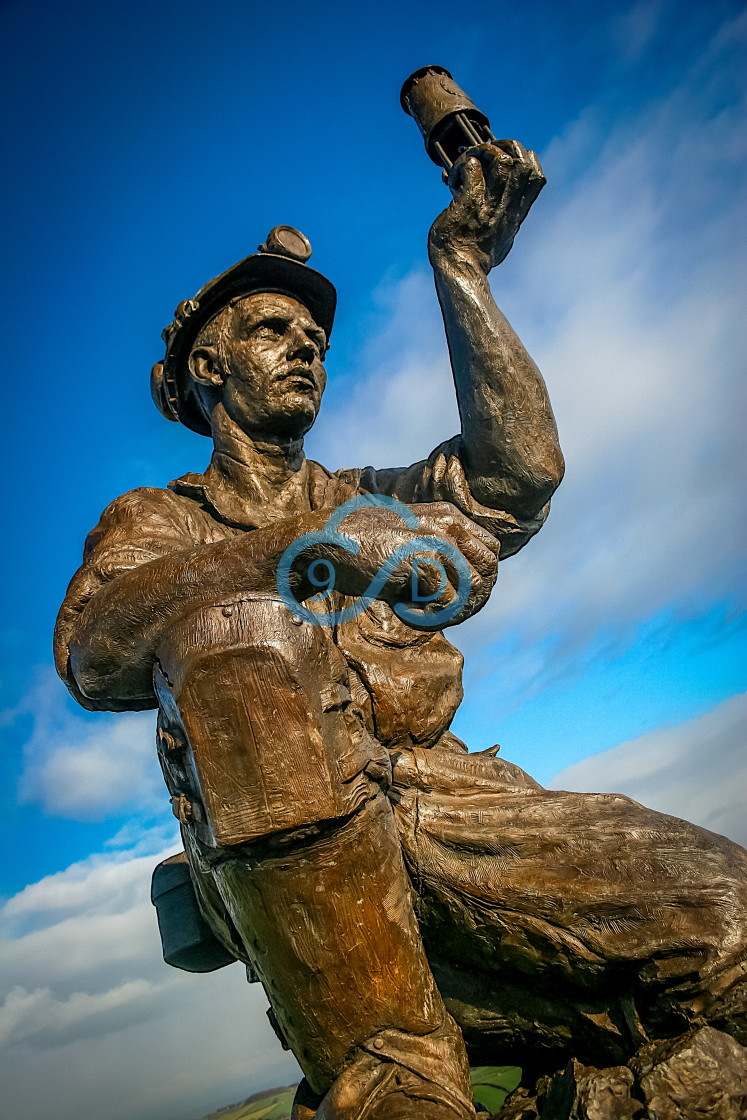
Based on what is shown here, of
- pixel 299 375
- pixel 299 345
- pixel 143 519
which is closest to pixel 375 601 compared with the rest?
pixel 143 519

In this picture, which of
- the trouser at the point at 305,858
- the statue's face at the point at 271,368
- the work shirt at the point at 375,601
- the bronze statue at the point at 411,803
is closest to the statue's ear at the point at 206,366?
the statue's face at the point at 271,368

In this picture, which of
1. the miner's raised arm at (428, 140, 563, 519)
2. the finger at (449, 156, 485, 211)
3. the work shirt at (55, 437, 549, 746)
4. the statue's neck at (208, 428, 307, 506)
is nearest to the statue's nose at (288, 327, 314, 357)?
the statue's neck at (208, 428, 307, 506)

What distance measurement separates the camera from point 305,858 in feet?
6.95

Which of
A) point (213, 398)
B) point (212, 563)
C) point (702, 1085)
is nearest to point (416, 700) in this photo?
point (212, 563)

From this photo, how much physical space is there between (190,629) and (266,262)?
1.93 meters

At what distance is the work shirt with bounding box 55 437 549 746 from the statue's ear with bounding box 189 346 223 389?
0.32 meters

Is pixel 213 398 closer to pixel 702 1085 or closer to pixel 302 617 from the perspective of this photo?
pixel 302 617

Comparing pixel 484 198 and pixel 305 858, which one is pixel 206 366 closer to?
pixel 484 198

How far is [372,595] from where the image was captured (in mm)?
2285

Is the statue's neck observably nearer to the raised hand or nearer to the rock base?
the raised hand

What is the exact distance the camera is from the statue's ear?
11.6 ft

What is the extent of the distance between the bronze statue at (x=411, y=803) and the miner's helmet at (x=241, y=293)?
737mm

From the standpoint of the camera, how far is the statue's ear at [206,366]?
353 centimetres

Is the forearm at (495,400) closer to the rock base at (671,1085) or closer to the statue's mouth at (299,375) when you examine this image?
the statue's mouth at (299,375)
